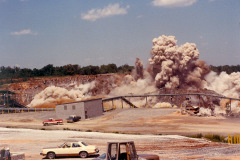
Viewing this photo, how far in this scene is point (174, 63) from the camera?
101 meters

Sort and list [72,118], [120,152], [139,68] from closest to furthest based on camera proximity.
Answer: [120,152] → [72,118] → [139,68]

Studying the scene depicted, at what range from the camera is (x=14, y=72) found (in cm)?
17138

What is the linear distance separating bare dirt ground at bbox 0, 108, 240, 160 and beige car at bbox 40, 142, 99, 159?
4.95 ft

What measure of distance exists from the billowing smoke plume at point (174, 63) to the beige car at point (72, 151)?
72.5 meters

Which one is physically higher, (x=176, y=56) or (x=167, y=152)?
(x=176, y=56)

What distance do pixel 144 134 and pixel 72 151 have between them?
18.5 meters

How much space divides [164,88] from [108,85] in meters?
37.7

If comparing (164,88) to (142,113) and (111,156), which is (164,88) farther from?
(111,156)

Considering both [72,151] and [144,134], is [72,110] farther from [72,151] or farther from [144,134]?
[72,151]

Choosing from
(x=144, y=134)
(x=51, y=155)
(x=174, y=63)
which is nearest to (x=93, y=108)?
(x=144, y=134)

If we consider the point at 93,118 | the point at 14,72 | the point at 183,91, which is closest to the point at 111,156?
the point at 93,118

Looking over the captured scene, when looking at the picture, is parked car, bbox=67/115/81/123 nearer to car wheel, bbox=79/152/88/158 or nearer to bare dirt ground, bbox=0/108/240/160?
bare dirt ground, bbox=0/108/240/160


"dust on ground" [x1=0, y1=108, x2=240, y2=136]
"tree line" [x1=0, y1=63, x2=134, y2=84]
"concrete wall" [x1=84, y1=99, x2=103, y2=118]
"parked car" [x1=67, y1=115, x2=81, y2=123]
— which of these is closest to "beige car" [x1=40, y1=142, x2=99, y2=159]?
"dust on ground" [x1=0, y1=108, x2=240, y2=136]

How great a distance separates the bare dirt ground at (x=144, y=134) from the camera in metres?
30.0
